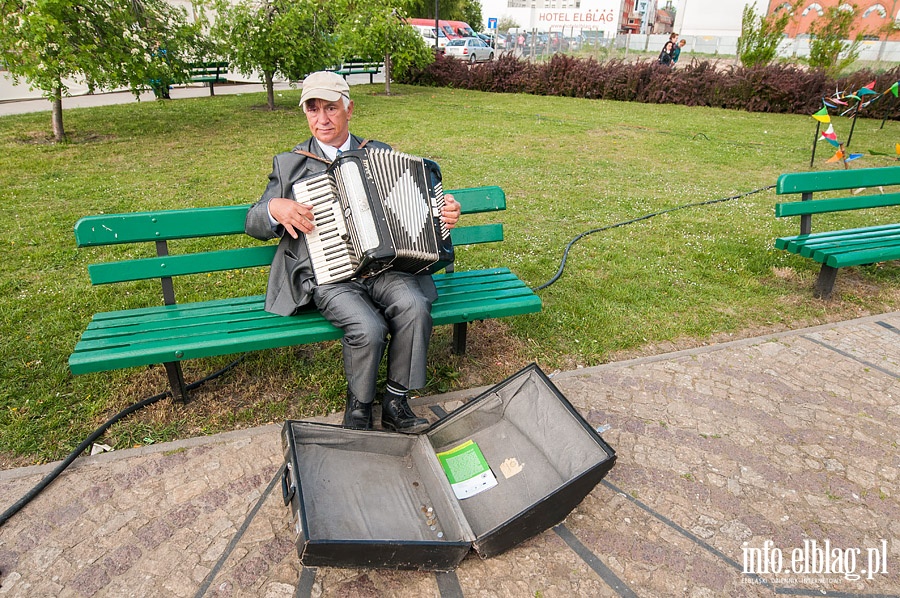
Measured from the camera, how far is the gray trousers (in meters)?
2.90

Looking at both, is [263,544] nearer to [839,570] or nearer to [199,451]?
[199,451]

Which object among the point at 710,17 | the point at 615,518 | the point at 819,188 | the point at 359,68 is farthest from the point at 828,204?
the point at 710,17

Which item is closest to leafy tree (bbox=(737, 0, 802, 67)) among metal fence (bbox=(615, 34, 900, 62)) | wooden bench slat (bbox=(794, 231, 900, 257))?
metal fence (bbox=(615, 34, 900, 62))

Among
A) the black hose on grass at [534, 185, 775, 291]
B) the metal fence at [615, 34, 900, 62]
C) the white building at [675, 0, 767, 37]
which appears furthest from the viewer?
the white building at [675, 0, 767, 37]

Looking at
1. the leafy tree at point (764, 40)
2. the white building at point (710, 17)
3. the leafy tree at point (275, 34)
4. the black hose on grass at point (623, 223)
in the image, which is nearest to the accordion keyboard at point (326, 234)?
the black hose on grass at point (623, 223)

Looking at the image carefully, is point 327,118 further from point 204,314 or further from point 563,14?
point 563,14

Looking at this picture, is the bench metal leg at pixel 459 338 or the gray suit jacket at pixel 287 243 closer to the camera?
the gray suit jacket at pixel 287 243

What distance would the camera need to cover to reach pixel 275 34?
39.7 ft

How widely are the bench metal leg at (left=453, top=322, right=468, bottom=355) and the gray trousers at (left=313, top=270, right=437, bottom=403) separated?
67 centimetres

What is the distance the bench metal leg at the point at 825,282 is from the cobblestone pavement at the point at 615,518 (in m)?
1.41

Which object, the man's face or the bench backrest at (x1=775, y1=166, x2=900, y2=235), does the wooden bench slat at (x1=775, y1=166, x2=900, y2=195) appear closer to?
the bench backrest at (x1=775, y1=166, x2=900, y2=235)

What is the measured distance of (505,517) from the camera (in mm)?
2500

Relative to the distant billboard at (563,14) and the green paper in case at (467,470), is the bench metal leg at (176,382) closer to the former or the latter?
the green paper in case at (467,470)

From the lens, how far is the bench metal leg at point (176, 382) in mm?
3092
